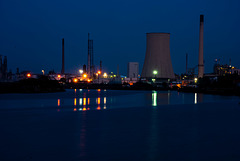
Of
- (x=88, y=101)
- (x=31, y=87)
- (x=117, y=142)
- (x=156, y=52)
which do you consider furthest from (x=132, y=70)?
(x=117, y=142)

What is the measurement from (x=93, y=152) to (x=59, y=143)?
1.18m

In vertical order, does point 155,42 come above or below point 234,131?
above

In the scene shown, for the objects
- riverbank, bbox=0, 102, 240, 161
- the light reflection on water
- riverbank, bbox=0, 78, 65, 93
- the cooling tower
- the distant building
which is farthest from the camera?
the distant building

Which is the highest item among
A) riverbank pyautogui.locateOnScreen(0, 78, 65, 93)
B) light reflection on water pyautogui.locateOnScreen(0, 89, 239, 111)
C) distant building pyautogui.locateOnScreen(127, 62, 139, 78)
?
distant building pyautogui.locateOnScreen(127, 62, 139, 78)

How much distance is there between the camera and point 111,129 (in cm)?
959

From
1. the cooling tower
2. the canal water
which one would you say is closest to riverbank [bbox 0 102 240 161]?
the canal water

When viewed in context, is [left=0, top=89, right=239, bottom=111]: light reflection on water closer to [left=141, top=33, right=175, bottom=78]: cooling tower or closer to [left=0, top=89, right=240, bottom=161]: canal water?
[left=0, top=89, right=240, bottom=161]: canal water

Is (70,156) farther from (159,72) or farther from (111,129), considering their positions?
(159,72)

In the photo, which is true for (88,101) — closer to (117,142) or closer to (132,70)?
(117,142)

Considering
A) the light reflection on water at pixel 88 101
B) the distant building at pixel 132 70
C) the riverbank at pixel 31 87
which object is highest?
the distant building at pixel 132 70

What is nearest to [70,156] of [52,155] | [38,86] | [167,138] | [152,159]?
[52,155]

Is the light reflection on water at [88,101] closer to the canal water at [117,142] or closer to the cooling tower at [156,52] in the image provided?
the canal water at [117,142]

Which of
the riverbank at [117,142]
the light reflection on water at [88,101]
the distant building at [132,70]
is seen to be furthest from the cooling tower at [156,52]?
the distant building at [132,70]

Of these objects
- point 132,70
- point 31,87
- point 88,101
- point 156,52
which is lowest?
point 88,101
